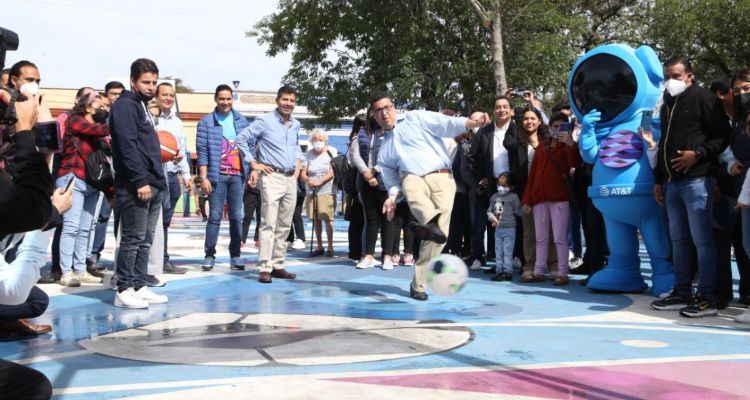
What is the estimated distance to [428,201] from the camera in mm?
7047

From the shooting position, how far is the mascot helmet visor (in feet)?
23.9

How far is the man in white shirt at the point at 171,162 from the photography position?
8.76 m

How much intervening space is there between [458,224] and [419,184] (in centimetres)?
295

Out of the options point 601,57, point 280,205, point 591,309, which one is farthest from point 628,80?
point 280,205

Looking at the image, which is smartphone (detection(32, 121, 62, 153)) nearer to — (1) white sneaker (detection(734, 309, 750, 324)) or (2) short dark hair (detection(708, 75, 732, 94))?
(1) white sneaker (detection(734, 309, 750, 324))

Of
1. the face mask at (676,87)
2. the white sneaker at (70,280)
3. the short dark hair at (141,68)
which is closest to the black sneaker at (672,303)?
the face mask at (676,87)

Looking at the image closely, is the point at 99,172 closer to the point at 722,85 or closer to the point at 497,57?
the point at 722,85

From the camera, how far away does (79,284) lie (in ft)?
25.5

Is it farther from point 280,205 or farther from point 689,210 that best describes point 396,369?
point 280,205

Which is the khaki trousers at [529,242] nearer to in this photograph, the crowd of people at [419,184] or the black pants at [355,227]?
the crowd of people at [419,184]

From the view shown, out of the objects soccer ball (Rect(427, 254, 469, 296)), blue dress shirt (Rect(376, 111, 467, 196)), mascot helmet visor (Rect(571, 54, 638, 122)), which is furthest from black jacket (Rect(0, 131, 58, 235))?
mascot helmet visor (Rect(571, 54, 638, 122))

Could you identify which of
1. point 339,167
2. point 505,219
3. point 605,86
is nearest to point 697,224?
point 605,86

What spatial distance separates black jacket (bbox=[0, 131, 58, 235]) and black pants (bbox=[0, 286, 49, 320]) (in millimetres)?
2577

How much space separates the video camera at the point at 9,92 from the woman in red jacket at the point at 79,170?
4.74 m
